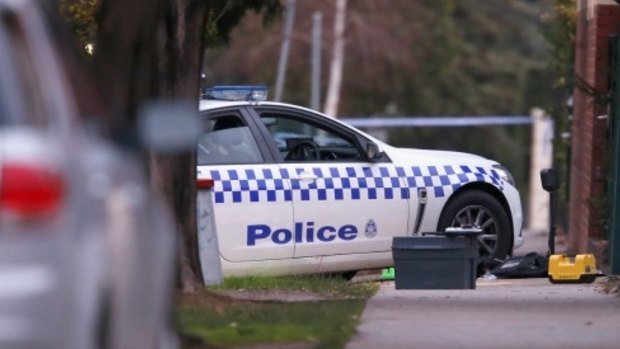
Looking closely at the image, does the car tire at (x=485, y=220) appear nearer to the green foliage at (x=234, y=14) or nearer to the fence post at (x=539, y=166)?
the green foliage at (x=234, y=14)

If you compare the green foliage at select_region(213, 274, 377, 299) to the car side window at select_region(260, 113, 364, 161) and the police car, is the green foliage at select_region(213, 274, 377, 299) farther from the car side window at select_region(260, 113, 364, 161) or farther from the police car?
the car side window at select_region(260, 113, 364, 161)

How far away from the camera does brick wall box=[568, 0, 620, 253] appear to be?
13953 millimetres

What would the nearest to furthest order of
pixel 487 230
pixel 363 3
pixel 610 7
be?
pixel 487 230, pixel 610 7, pixel 363 3

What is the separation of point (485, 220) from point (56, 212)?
853 centimetres

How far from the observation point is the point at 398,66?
43.8 metres

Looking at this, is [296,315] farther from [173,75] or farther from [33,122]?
[33,122]

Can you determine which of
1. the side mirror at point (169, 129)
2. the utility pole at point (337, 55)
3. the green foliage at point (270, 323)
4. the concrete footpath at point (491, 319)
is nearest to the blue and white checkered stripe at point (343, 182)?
the concrete footpath at point (491, 319)

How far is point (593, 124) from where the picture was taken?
1430 cm

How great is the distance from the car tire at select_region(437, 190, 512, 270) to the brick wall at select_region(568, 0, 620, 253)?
3.66ft

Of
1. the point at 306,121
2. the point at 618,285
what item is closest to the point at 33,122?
the point at 618,285

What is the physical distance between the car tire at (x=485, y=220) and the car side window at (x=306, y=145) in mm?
851

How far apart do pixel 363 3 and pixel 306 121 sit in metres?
30.3

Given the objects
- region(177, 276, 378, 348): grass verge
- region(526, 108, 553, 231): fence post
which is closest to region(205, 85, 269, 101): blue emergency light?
region(177, 276, 378, 348): grass verge

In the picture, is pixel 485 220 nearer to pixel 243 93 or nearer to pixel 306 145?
pixel 306 145
